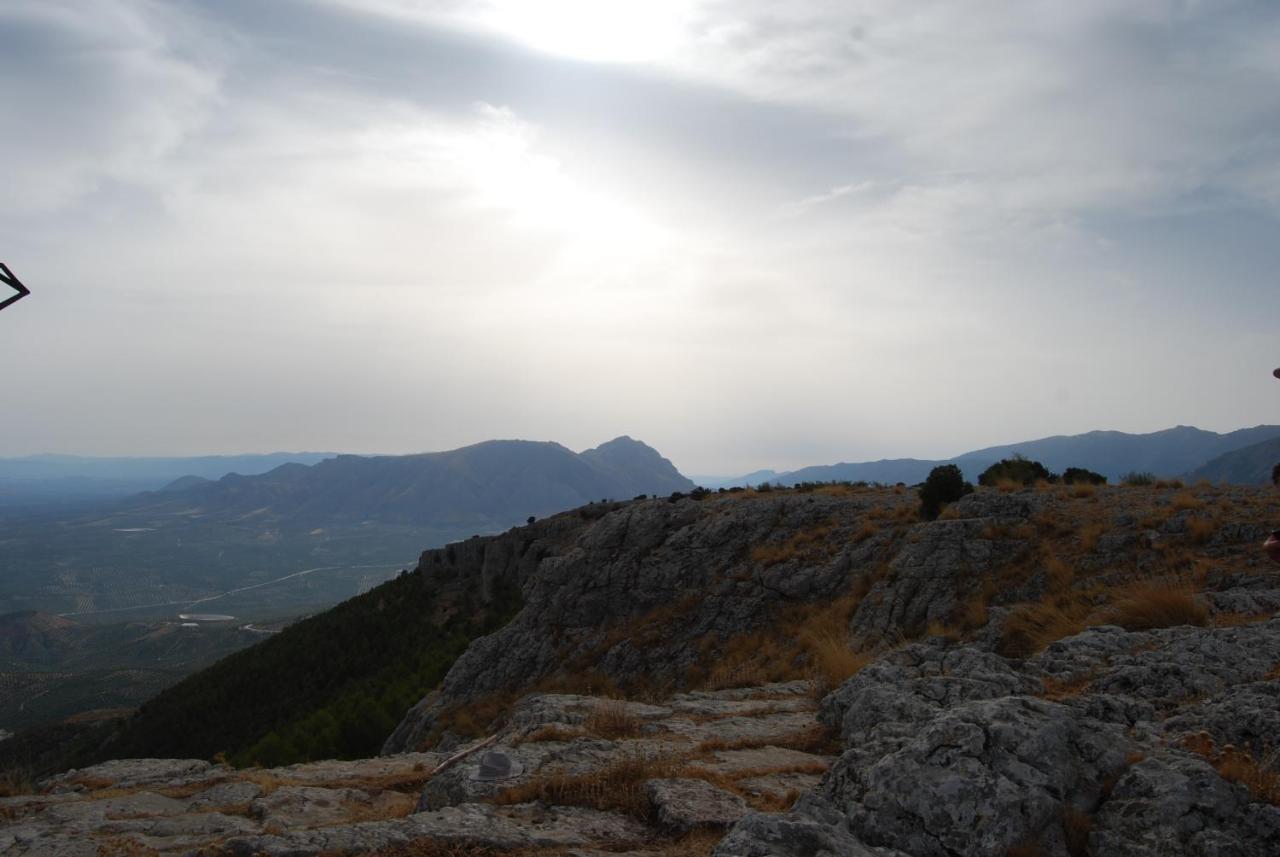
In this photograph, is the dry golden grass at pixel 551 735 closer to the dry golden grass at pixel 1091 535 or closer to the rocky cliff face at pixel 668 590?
the rocky cliff face at pixel 668 590

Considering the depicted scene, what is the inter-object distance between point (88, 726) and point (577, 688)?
91.6 meters

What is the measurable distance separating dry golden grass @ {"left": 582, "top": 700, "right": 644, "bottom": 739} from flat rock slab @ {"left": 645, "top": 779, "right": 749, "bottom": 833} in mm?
2771

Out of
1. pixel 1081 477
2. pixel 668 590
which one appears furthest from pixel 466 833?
pixel 1081 477

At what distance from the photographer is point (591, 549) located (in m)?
33.2

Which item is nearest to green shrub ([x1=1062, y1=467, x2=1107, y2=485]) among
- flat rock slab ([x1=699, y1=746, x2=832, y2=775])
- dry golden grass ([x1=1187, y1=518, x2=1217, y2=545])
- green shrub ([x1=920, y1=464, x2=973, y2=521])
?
green shrub ([x1=920, y1=464, x2=973, y2=521])

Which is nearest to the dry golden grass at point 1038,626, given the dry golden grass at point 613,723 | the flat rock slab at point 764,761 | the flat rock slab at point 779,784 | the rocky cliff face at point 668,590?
the flat rock slab at point 764,761

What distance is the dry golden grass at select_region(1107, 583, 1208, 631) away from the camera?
11.2m

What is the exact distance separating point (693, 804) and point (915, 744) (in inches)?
92.4

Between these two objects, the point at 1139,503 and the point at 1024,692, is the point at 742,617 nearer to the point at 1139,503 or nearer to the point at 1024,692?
the point at 1139,503

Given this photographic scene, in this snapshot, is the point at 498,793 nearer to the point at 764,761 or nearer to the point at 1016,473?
the point at 764,761

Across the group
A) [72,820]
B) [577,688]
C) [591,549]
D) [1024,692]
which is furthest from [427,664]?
[1024,692]

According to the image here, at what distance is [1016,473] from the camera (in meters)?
30.1

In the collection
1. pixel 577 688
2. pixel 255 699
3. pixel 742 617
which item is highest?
pixel 742 617

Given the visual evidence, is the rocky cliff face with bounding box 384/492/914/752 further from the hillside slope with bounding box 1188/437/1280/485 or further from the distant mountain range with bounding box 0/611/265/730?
the hillside slope with bounding box 1188/437/1280/485
